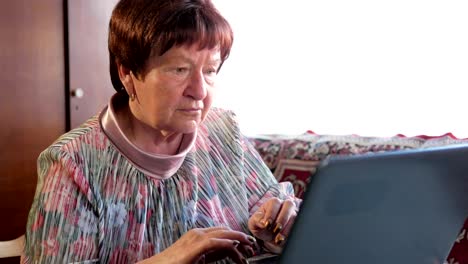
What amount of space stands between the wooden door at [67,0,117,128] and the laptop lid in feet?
7.03

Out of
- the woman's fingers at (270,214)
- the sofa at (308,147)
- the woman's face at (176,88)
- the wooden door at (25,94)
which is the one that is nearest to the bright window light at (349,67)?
the sofa at (308,147)

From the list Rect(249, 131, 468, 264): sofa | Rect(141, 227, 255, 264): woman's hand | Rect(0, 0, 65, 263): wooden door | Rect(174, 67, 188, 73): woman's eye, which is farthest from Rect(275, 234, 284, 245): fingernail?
Rect(0, 0, 65, 263): wooden door

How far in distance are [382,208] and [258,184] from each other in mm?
792

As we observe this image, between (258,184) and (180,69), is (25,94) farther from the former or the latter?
(180,69)

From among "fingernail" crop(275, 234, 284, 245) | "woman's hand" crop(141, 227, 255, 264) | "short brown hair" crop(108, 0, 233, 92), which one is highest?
"short brown hair" crop(108, 0, 233, 92)

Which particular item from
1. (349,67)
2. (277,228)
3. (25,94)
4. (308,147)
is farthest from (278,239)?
(25,94)

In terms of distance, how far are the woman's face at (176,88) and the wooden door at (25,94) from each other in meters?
1.48

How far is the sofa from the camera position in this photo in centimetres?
177

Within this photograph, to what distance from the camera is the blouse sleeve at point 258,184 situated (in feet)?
4.67

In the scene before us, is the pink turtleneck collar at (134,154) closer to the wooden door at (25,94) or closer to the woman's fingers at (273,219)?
the woman's fingers at (273,219)

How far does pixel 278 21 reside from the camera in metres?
2.67

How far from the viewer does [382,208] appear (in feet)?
2.20

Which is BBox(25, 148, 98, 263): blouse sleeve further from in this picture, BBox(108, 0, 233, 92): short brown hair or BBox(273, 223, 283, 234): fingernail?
BBox(273, 223, 283, 234): fingernail

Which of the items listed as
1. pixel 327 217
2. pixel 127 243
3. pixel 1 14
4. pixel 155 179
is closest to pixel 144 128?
pixel 155 179
